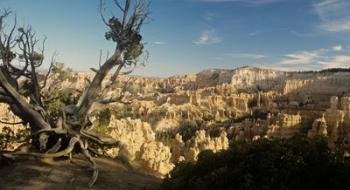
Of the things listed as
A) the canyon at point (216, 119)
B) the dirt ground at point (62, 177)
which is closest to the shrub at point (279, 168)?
the dirt ground at point (62, 177)

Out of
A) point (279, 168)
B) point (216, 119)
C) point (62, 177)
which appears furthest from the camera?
point (216, 119)

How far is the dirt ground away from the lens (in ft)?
34.7

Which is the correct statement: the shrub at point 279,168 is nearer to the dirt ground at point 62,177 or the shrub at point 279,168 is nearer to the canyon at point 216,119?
the dirt ground at point 62,177

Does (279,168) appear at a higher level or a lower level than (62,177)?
higher

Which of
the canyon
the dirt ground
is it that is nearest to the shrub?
the dirt ground

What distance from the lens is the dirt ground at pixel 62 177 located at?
10562 mm

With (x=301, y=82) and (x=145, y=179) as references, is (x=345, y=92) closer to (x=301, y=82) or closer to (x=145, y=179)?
(x=301, y=82)

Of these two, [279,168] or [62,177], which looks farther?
[62,177]

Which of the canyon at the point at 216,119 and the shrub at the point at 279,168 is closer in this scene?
the shrub at the point at 279,168

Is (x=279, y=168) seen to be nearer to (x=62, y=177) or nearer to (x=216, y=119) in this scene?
(x=62, y=177)

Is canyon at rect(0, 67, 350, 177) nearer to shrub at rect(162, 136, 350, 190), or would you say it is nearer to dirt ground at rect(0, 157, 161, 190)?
dirt ground at rect(0, 157, 161, 190)

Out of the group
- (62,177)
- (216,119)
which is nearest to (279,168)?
(62,177)

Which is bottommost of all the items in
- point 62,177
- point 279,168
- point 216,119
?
point 216,119

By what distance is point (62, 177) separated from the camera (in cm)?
1107
